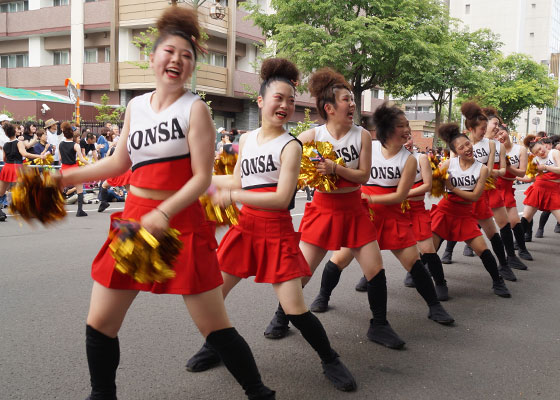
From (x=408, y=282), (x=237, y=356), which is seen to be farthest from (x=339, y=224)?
(x=408, y=282)

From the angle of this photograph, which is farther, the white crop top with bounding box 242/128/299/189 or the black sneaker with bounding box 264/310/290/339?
the black sneaker with bounding box 264/310/290/339

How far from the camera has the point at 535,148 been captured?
27.2 ft

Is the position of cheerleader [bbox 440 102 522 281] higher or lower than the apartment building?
lower

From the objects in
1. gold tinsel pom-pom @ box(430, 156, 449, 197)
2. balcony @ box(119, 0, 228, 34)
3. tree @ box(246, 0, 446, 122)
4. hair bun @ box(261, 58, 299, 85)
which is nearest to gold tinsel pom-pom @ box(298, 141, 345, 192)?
hair bun @ box(261, 58, 299, 85)

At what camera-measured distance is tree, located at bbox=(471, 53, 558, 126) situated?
42.9 m

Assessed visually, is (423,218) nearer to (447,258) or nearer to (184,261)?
(447,258)

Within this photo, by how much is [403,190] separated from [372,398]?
180 centimetres

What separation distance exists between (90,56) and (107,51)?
1.15 metres

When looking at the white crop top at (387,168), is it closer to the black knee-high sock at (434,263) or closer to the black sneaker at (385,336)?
the black knee-high sock at (434,263)

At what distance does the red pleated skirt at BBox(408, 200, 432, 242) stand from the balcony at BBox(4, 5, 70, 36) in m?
26.7

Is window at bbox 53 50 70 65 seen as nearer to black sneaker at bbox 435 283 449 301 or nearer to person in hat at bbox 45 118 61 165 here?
person in hat at bbox 45 118 61 165

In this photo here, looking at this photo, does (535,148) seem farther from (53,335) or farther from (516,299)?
(53,335)

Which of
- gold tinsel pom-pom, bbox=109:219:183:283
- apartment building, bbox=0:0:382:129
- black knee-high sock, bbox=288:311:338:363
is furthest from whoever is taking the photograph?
apartment building, bbox=0:0:382:129

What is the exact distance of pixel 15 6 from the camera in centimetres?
3034
